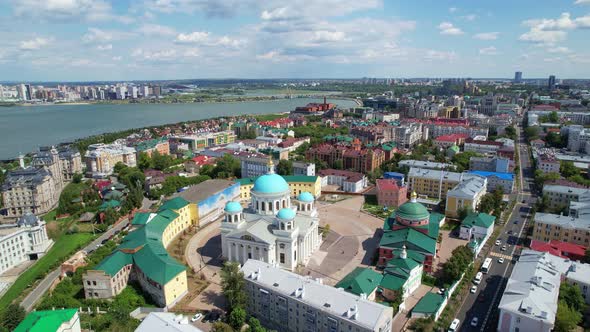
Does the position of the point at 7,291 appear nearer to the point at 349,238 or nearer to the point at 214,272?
the point at 214,272

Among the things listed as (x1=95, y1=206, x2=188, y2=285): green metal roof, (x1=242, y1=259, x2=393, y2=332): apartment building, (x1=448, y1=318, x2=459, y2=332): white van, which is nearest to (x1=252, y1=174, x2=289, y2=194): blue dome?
(x1=242, y1=259, x2=393, y2=332): apartment building

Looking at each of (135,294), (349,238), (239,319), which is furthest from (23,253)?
(349,238)

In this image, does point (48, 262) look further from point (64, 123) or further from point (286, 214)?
point (64, 123)

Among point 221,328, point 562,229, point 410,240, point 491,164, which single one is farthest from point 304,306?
point 491,164

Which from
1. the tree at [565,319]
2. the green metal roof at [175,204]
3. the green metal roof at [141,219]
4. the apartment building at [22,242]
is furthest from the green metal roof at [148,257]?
the tree at [565,319]

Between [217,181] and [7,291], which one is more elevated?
[217,181]

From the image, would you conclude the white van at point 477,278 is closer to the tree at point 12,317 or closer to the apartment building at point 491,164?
the apartment building at point 491,164

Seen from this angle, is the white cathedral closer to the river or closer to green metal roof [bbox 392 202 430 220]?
green metal roof [bbox 392 202 430 220]
